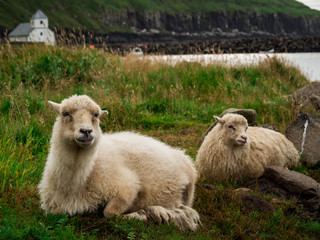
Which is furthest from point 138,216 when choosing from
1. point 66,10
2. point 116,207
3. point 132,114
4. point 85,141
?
point 66,10

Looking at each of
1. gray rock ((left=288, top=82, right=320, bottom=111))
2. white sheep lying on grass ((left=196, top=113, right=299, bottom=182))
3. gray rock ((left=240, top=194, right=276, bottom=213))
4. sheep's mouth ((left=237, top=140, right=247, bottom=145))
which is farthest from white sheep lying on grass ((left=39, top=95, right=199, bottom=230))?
gray rock ((left=288, top=82, right=320, bottom=111))

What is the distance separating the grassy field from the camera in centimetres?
421

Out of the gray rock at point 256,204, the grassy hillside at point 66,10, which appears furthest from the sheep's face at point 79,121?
the grassy hillside at point 66,10

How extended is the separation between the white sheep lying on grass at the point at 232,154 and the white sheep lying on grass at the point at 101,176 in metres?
2.26

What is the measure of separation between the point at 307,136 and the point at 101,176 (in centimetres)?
550

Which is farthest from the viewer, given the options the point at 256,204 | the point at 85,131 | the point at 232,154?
the point at 232,154

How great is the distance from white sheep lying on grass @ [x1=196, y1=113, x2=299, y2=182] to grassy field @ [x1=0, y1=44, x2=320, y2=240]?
0.40 metres

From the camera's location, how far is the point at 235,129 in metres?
6.84

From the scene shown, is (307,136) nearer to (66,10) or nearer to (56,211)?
(56,211)

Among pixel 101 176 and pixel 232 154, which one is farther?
pixel 232 154

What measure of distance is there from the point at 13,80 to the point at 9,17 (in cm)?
12955

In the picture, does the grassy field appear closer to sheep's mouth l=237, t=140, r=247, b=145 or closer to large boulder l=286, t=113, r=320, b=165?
large boulder l=286, t=113, r=320, b=165

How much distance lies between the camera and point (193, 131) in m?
9.98

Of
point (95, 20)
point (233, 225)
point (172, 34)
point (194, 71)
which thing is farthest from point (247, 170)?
point (172, 34)
